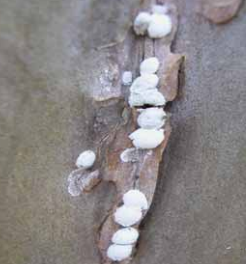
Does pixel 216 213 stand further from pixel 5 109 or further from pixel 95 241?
pixel 5 109

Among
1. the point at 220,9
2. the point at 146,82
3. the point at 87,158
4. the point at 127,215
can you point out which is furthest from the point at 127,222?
the point at 220,9

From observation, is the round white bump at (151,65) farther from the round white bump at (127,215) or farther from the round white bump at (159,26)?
the round white bump at (127,215)

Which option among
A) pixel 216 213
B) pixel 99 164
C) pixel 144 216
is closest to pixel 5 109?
pixel 99 164

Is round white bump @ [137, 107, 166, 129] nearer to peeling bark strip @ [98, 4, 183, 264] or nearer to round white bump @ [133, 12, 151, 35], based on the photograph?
peeling bark strip @ [98, 4, 183, 264]

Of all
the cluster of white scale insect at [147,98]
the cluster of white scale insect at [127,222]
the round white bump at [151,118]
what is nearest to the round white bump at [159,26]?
the cluster of white scale insect at [147,98]

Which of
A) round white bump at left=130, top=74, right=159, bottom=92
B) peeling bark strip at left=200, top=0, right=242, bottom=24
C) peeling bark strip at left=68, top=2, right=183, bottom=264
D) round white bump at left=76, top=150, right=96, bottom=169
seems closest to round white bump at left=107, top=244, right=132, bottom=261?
peeling bark strip at left=68, top=2, right=183, bottom=264

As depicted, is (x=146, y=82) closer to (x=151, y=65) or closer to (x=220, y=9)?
(x=151, y=65)

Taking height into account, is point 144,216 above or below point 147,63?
below
